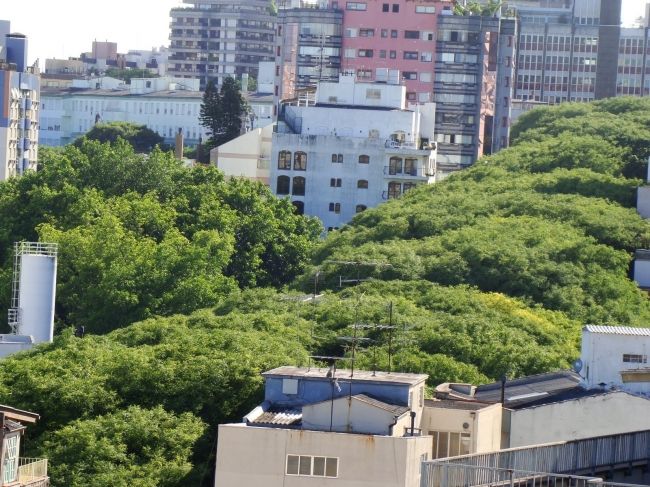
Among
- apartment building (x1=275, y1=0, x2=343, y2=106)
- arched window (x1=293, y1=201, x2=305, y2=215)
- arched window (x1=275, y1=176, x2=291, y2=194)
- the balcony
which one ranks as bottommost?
arched window (x1=293, y1=201, x2=305, y2=215)

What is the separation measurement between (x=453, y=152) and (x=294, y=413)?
108785 mm

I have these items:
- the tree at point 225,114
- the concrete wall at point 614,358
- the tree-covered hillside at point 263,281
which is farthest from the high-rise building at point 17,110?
the concrete wall at point 614,358

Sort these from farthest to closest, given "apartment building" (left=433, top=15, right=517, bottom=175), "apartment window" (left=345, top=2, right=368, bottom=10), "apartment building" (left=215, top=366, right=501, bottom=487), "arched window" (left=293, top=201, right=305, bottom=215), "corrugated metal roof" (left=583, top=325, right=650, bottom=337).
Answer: "apartment window" (left=345, top=2, right=368, bottom=10) → "apartment building" (left=433, top=15, right=517, bottom=175) → "arched window" (left=293, top=201, right=305, bottom=215) → "corrugated metal roof" (left=583, top=325, right=650, bottom=337) → "apartment building" (left=215, top=366, right=501, bottom=487)

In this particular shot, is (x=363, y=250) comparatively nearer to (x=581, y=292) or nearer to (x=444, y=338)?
(x=581, y=292)

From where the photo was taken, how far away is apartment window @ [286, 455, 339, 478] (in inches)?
1935

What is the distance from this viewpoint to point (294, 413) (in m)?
52.9

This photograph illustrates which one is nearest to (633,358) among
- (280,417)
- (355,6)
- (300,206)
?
(280,417)

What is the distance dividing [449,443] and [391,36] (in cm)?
11891

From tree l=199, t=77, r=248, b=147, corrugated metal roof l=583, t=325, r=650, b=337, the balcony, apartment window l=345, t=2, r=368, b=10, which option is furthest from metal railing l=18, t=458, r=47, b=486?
apartment window l=345, t=2, r=368, b=10

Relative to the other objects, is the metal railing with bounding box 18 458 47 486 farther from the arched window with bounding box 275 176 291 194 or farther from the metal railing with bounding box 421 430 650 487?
the arched window with bounding box 275 176 291 194

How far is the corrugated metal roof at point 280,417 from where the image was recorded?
2028 inches

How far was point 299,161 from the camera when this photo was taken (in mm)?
133625

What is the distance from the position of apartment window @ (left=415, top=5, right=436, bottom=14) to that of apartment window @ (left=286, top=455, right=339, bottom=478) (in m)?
121

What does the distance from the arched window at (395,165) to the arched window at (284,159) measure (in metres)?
5.96
